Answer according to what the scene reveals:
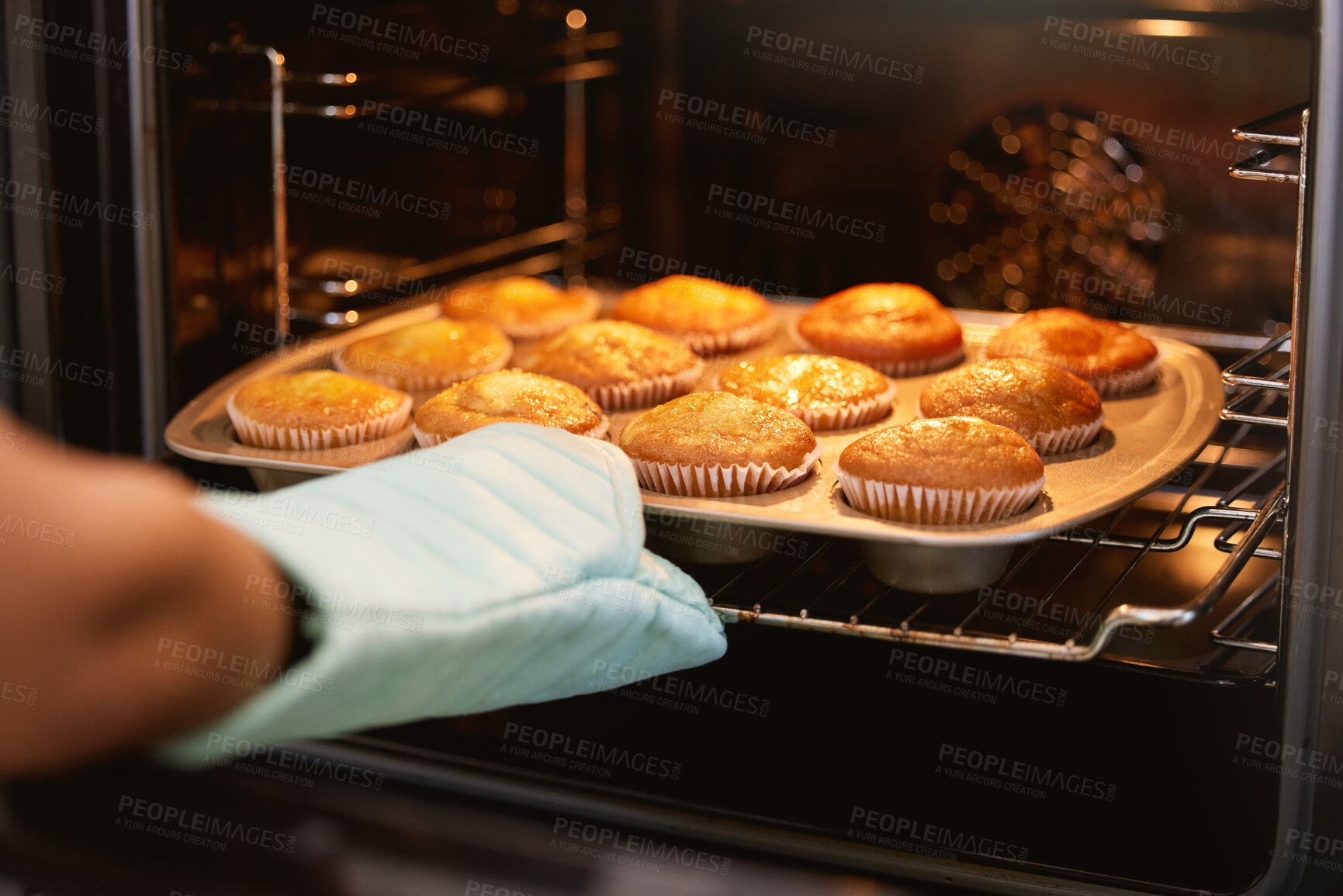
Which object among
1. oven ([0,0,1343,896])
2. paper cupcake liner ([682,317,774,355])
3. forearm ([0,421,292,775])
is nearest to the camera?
forearm ([0,421,292,775])

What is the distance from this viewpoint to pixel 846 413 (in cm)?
173

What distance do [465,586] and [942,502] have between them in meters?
0.67

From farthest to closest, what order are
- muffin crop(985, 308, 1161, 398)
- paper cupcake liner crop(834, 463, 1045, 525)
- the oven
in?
muffin crop(985, 308, 1161, 398), paper cupcake liner crop(834, 463, 1045, 525), the oven

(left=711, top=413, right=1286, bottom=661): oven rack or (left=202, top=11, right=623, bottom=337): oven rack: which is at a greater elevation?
(left=202, top=11, right=623, bottom=337): oven rack

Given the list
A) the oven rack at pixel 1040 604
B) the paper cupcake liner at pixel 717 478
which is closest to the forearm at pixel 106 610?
the oven rack at pixel 1040 604

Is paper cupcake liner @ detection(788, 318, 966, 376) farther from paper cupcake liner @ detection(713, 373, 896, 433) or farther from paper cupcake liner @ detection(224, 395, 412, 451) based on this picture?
paper cupcake liner @ detection(224, 395, 412, 451)

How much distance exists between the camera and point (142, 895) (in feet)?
4.12

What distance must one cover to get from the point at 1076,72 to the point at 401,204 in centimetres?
128

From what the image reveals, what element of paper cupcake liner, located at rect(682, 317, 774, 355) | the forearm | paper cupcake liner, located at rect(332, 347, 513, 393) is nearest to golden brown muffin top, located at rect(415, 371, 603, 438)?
paper cupcake liner, located at rect(332, 347, 513, 393)

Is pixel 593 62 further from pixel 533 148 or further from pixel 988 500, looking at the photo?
pixel 988 500

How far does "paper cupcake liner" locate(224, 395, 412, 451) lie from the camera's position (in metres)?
1.58

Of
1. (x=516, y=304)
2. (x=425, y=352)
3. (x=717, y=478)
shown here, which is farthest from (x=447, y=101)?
(x=717, y=478)

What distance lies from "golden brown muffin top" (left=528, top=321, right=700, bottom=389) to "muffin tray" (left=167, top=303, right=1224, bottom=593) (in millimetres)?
70

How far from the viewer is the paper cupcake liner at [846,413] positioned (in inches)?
67.6
